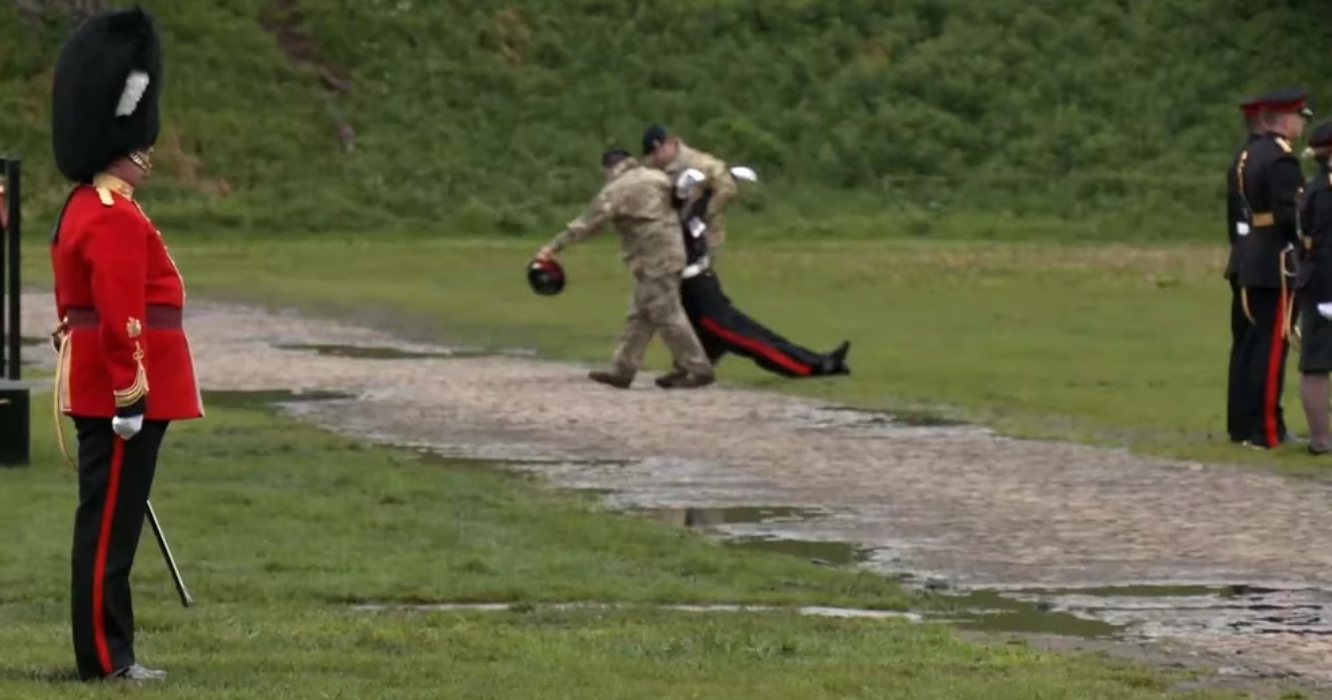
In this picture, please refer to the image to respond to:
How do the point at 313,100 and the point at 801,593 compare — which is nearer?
the point at 801,593

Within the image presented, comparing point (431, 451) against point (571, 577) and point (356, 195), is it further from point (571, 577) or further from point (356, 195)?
point (356, 195)

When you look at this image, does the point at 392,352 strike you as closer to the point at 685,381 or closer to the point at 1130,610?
the point at 685,381

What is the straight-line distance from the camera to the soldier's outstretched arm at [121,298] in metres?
8.07

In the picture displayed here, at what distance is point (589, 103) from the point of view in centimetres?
4728

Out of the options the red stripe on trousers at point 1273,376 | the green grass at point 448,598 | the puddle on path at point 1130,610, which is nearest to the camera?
the green grass at point 448,598

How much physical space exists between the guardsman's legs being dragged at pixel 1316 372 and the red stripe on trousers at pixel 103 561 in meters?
8.94

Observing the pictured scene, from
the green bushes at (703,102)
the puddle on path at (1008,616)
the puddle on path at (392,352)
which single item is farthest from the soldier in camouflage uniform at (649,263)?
the green bushes at (703,102)

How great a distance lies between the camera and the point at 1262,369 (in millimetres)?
16016

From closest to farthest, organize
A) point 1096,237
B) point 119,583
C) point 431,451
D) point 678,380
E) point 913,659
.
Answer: point 119,583
point 913,659
point 431,451
point 678,380
point 1096,237

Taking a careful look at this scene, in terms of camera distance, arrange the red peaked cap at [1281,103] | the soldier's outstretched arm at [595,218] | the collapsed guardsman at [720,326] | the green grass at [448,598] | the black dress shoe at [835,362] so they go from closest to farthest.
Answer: the green grass at [448,598] → the red peaked cap at [1281,103] → the soldier's outstretched arm at [595,218] → the collapsed guardsman at [720,326] → the black dress shoe at [835,362]

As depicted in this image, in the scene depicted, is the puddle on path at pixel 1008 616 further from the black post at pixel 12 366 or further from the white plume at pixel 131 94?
the black post at pixel 12 366

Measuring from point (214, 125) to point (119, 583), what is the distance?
125 ft

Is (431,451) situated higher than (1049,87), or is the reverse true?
(1049,87)

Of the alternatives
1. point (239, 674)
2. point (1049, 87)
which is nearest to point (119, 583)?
point (239, 674)
